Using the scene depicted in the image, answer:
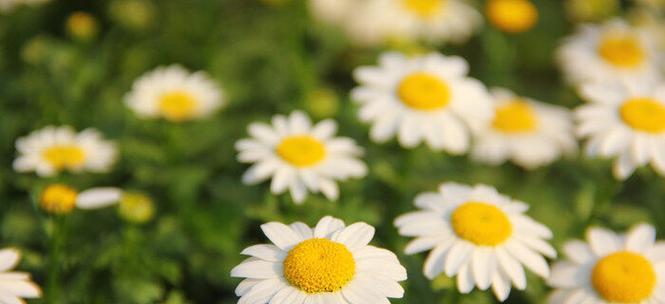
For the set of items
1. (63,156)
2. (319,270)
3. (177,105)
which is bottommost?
(319,270)

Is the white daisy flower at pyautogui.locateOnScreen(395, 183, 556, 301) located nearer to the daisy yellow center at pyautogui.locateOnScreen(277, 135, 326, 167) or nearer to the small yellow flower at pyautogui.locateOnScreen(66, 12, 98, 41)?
the daisy yellow center at pyautogui.locateOnScreen(277, 135, 326, 167)

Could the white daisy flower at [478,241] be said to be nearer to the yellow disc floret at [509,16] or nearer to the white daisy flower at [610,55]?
the yellow disc floret at [509,16]

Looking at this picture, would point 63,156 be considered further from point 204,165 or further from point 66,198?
point 204,165

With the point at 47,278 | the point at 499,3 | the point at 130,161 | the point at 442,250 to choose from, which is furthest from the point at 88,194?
the point at 499,3

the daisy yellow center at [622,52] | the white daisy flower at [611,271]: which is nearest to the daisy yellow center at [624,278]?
the white daisy flower at [611,271]

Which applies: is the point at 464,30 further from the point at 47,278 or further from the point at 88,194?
the point at 47,278

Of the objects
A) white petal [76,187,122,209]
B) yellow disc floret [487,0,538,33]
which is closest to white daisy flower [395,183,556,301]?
white petal [76,187,122,209]

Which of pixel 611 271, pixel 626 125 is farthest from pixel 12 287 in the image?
pixel 626 125

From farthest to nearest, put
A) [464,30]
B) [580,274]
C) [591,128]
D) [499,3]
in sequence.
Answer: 1. [464,30]
2. [499,3]
3. [591,128]
4. [580,274]
